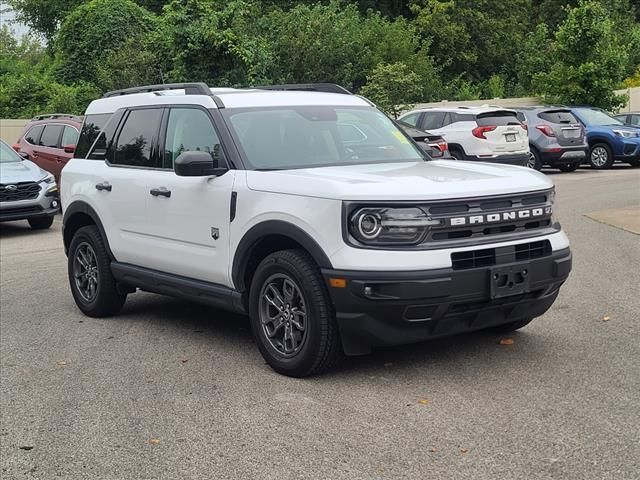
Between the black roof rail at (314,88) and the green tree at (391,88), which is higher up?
the black roof rail at (314,88)

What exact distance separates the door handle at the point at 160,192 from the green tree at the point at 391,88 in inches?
868

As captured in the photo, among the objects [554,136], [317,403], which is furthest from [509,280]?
[554,136]

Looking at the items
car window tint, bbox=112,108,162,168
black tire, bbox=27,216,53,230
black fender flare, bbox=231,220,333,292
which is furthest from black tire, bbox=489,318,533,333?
black tire, bbox=27,216,53,230

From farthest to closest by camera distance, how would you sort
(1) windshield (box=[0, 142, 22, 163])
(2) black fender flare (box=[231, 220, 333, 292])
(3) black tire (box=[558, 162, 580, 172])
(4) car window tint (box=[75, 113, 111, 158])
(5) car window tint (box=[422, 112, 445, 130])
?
(3) black tire (box=[558, 162, 580, 172]) → (5) car window tint (box=[422, 112, 445, 130]) → (1) windshield (box=[0, 142, 22, 163]) → (4) car window tint (box=[75, 113, 111, 158]) → (2) black fender flare (box=[231, 220, 333, 292])

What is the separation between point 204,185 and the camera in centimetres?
648

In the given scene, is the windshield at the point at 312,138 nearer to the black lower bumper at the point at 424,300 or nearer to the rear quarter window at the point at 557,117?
the black lower bumper at the point at 424,300

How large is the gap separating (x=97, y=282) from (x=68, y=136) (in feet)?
34.8

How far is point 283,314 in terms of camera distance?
5859mm

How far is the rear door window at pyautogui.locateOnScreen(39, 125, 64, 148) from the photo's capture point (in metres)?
18.0

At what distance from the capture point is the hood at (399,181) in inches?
213

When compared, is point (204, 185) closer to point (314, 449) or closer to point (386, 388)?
point (386, 388)

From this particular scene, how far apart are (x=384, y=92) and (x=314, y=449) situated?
82.4 feet

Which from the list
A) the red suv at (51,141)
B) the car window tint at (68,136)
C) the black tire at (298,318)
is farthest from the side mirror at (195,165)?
the car window tint at (68,136)

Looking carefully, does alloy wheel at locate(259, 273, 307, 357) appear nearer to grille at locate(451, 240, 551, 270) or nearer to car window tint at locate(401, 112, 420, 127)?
grille at locate(451, 240, 551, 270)
